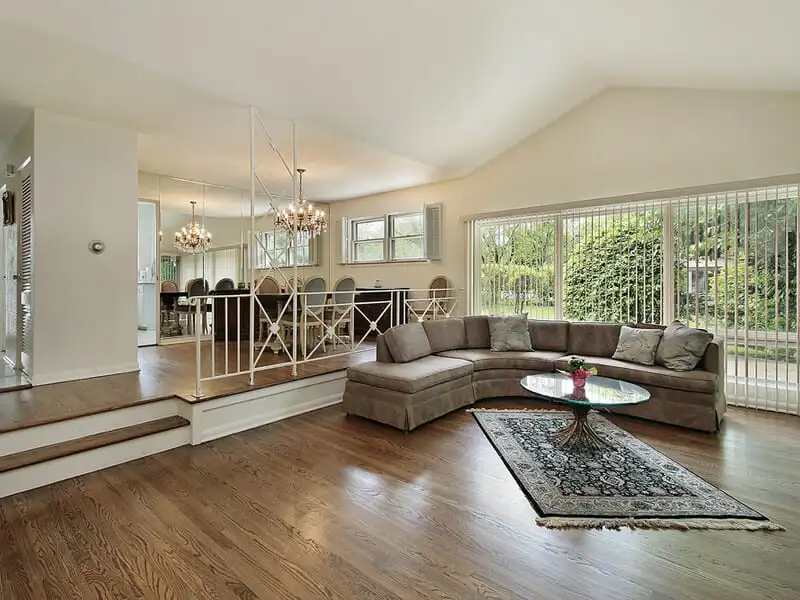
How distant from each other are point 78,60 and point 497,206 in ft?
16.1

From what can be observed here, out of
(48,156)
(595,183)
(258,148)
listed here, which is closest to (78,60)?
(48,156)

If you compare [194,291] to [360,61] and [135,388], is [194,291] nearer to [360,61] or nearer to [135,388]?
[135,388]

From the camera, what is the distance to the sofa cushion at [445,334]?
4754mm

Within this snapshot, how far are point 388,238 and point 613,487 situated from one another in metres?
5.76

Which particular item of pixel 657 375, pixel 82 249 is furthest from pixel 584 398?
pixel 82 249

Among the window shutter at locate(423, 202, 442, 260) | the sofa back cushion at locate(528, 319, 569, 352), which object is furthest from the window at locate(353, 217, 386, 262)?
the sofa back cushion at locate(528, 319, 569, 352)

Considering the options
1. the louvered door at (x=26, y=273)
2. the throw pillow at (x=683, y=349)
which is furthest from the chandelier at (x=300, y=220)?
the throw pillow at (x=683, y=349)

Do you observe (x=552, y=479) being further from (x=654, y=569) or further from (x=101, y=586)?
(x=101, y=586)

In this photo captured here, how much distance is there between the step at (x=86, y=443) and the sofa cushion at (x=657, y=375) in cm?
361

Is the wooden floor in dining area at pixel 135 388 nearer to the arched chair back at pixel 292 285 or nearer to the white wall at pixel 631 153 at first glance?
the arched chair back at pixel 292 285

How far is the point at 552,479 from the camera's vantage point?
8.91 feet

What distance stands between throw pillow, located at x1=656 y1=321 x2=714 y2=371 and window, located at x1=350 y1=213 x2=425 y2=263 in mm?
3910

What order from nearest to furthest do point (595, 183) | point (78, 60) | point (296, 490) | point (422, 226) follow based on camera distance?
1. point (296, 490)
2. point (78, 60)
3. point (595, 183)
4. point (422, 226)

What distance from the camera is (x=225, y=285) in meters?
7.18
